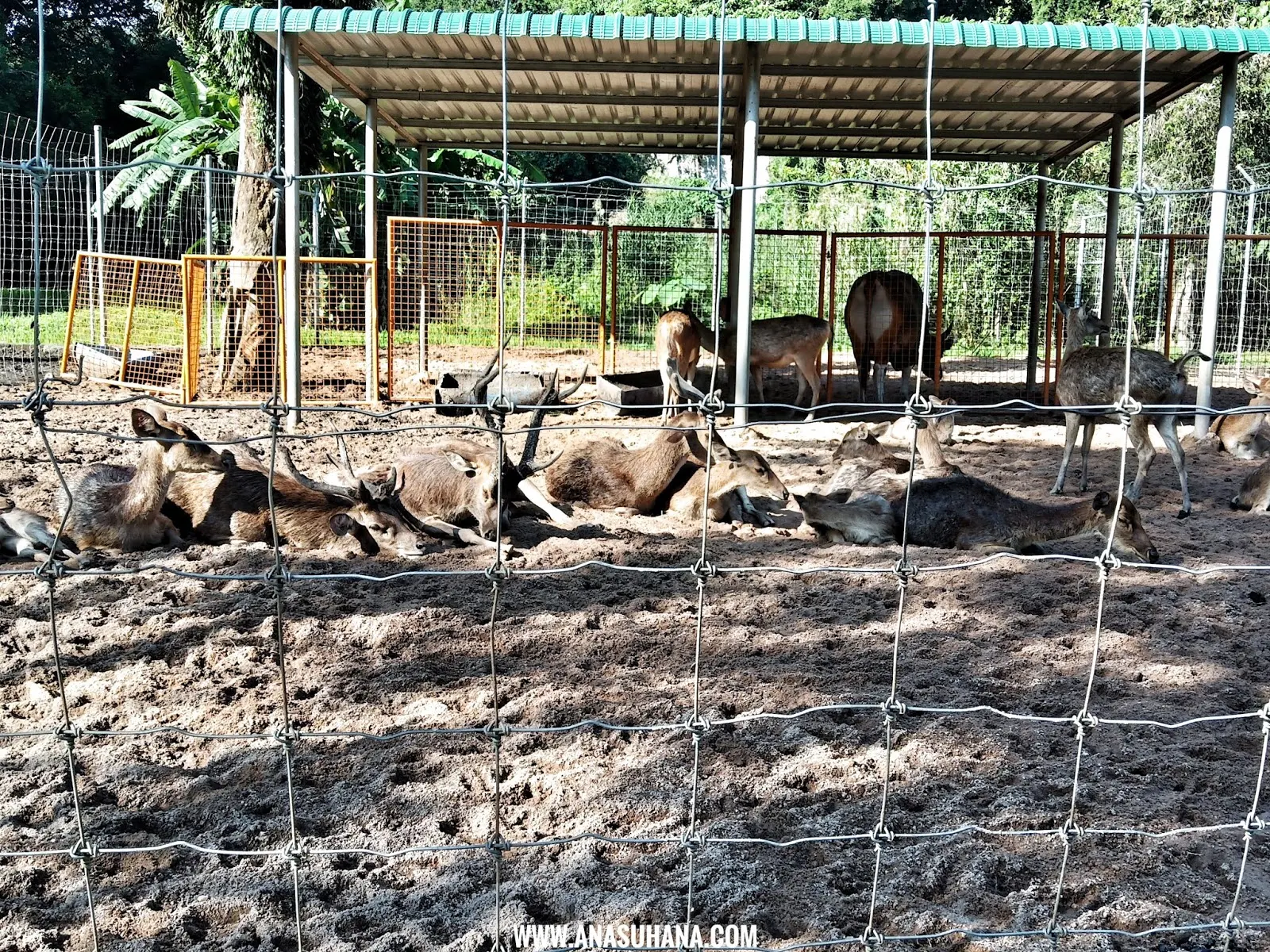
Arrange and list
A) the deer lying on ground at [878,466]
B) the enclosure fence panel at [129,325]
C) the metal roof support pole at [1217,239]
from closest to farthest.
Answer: the deer lying on ground at [878,466], the metal roof support pole at [1217,239], the enclosure fence panel at [129,325]

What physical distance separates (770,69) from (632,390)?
128 inches

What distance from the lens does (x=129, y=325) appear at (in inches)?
470

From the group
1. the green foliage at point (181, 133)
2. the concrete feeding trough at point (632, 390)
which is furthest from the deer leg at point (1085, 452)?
the green foliage at point (181, 133)

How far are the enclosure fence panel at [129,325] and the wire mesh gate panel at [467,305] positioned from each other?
2.28 meters

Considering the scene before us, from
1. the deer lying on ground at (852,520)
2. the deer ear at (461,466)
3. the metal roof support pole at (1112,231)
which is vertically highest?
the metal roof support pole at (1112,231)

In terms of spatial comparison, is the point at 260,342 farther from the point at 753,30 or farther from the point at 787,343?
the point at 753,30

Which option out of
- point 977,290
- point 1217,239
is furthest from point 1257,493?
point 977,290

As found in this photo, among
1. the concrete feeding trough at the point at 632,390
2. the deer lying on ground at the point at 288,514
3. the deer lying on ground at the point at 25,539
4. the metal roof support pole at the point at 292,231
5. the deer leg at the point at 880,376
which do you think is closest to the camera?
the deer lying on ground at the point at 25,539

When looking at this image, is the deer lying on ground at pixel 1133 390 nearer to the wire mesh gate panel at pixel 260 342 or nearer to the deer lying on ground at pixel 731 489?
the deer lying on ground at pixel 731 489

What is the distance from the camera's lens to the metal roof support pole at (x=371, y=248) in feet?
36.0

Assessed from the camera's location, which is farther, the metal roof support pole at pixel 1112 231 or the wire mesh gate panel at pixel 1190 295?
the wire mesh gate panel at pixel 1190 295

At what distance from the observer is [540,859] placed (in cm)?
328

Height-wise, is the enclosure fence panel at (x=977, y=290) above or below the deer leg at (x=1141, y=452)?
above

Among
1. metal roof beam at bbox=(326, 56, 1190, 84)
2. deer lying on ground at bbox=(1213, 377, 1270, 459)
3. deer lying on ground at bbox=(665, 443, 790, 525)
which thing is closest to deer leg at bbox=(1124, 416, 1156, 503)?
deer lying on ground at bbox=(1213, 377, 1270, 459)
